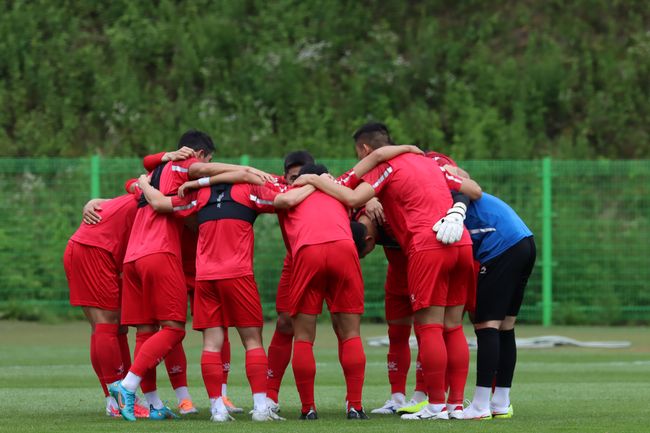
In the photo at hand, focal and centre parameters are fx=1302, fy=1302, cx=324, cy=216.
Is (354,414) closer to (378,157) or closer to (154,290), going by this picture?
(154,290)

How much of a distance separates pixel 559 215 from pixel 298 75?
768cm

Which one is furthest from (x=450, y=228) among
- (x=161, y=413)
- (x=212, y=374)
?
(x=161, y=413)

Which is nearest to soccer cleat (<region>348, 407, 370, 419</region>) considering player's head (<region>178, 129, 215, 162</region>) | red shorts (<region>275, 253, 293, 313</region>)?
red shorts (<region>275, 253, 293, 313</region>)

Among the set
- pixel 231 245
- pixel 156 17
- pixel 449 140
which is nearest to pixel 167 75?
pixel 156 17

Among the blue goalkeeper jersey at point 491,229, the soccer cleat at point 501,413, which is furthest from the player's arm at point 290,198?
the soccer cleat at point 501,413

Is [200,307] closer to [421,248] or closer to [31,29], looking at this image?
[421,248]

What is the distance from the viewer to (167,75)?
28.4 m

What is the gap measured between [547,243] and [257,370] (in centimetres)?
1307

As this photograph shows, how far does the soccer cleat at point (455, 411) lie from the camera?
9.79m

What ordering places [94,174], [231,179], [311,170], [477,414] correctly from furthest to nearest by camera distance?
[94,174], [311,170], [231,179], [477,414]

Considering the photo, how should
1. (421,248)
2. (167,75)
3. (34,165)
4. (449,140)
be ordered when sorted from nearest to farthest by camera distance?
1. (421,248)
2. (34,165)
3. (449,140)
4. (167,75)

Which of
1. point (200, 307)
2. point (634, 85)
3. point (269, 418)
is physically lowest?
point (269, 418)

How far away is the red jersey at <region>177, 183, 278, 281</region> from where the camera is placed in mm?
9844

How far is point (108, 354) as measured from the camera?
10438 millimetres
